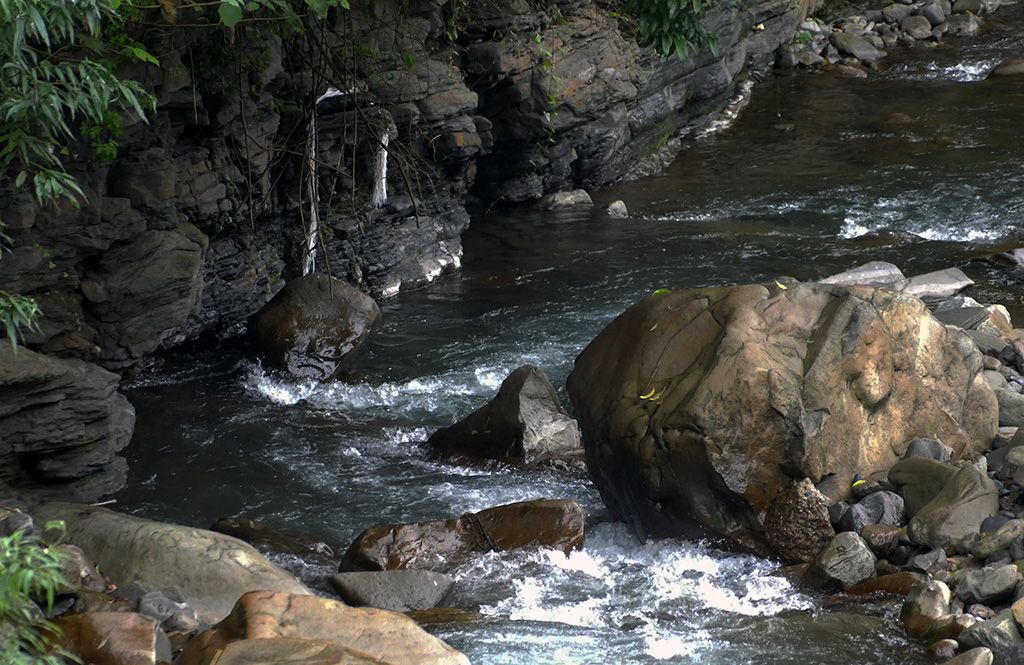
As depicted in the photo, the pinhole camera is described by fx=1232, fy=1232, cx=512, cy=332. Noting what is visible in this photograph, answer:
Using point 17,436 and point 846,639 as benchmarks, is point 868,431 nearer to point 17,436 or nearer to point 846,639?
point 846,639

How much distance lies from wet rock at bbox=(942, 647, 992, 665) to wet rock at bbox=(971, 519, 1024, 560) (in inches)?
34.7

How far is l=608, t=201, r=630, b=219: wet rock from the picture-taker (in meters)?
13.4

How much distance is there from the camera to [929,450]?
6.62 metres

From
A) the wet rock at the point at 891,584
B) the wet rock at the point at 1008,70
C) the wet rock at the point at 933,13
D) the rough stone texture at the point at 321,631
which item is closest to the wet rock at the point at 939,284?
the wet rock at the point at 891,584

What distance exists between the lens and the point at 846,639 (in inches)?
214

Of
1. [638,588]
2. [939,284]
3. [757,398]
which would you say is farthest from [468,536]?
[939,284]

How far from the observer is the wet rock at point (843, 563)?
5.87m

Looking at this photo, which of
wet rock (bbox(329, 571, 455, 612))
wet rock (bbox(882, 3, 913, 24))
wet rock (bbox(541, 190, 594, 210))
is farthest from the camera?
wet rock (bbox(882, 3, 913, 24))

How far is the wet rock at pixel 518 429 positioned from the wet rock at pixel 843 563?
2378 mm

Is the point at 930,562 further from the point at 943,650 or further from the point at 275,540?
the point at 275,540

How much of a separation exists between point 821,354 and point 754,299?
499 millimetres

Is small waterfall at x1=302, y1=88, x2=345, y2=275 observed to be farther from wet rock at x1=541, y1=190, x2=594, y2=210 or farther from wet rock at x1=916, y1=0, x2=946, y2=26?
wet rock at x1=916, y1=0, x2=946, y2=26

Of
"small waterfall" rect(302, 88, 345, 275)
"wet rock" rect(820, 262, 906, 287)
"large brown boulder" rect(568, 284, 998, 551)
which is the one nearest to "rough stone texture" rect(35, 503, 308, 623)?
"large brown boulder" rect(568, 284, 998, 551)

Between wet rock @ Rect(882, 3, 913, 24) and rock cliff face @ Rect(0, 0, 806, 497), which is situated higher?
wet rock @ Rect(882, 3, 913, 24)
